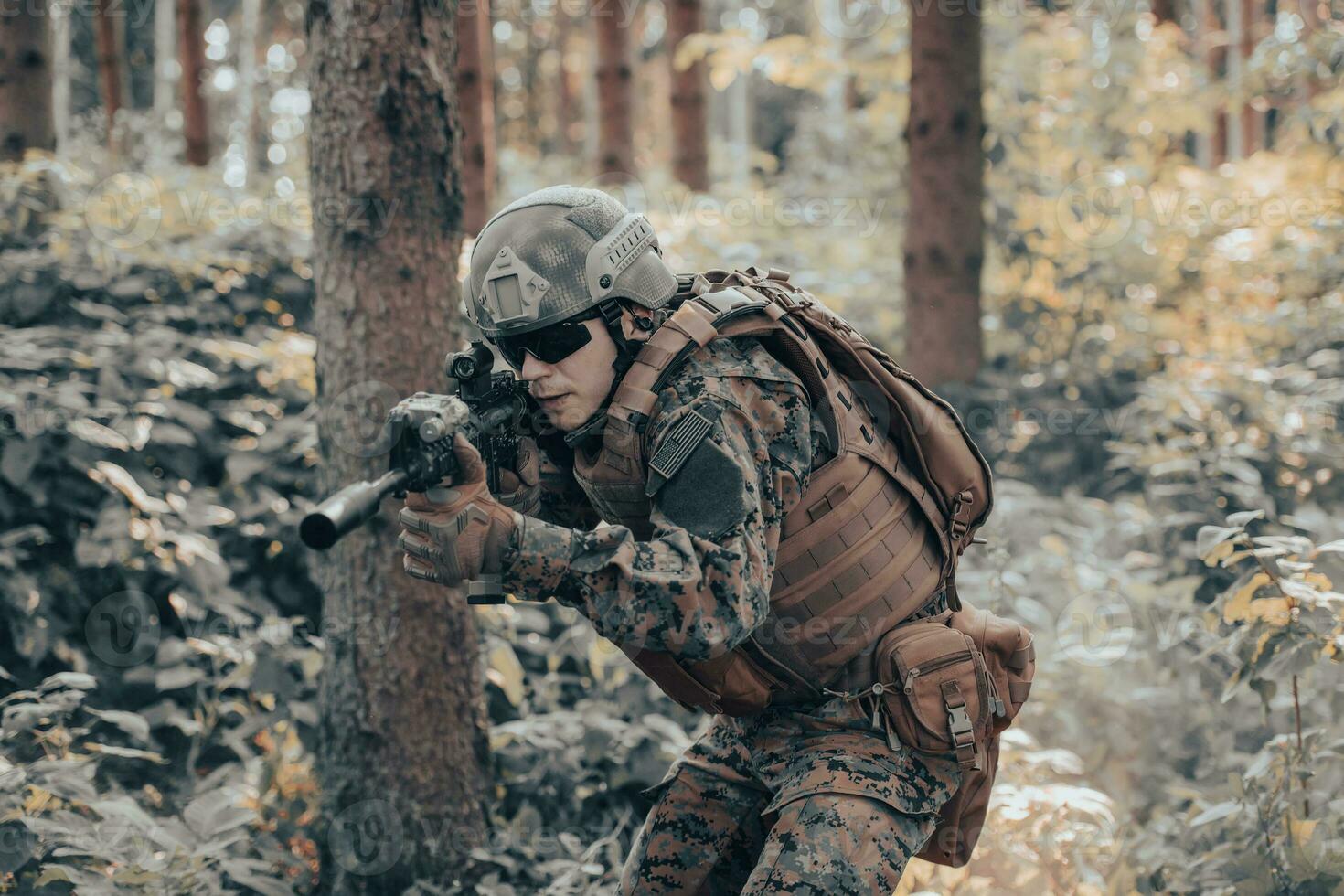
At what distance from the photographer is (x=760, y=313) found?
2.30 meters

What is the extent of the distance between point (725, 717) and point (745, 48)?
738cm

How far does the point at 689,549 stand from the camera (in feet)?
6.64

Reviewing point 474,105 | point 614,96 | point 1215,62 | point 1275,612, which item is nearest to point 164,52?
point 614,96

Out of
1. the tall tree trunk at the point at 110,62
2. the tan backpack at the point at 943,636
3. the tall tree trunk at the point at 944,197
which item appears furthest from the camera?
the tall tree trunk at the point at 110,62

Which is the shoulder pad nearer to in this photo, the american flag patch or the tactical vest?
the tactical vest

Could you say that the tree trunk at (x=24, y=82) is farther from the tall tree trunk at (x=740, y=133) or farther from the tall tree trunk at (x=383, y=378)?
the tall tree trunk at (x=740, y=133)

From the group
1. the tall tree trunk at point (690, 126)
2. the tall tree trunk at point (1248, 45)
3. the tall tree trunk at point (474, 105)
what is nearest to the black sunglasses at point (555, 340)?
the tall tree trunk at point (474, 105)

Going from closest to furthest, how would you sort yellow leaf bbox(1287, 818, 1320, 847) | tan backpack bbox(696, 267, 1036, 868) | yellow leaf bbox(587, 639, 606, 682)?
tan backpack bbox(696, 267, 1036, 868) → yellow leaf bbox(1287, 818, 1320, 847) → yellow leaf bbox(587, 639, 606, 682)

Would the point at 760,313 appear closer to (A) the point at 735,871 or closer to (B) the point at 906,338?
(A) the point at 735,871

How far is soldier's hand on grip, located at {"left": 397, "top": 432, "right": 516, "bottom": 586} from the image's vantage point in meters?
1.98

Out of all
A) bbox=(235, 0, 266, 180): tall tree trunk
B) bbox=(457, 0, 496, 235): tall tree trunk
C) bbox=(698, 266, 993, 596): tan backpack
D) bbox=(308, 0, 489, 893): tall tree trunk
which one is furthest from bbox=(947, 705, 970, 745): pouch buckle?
bbox=(235, 0, 266, 180): tall tree trunk

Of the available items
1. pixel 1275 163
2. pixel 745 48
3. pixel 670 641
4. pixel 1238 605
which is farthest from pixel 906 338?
pixel 1275 163

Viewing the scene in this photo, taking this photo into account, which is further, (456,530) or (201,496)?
(201,496)

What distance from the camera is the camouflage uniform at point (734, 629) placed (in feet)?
6.61
